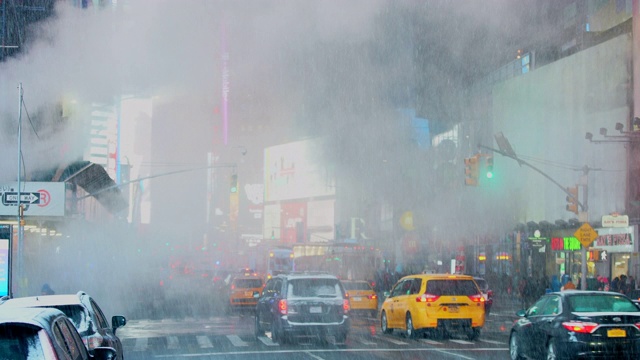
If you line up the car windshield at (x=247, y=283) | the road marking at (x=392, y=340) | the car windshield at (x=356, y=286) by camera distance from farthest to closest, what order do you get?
1. the car windshield at (x=247, y=283)
2. the car windshield at (x=356, y=286)
3. the road marking at (x=392, y=340)

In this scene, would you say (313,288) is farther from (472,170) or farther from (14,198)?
(472,170)

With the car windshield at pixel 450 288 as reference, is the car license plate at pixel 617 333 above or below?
below

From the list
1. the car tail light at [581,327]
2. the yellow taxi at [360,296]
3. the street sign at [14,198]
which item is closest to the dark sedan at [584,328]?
the car tail light at [581,327]

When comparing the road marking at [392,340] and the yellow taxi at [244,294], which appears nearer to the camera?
the road marking at [392,340]

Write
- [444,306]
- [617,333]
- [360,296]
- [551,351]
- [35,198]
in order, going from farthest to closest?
[360,296], [35,198], [444,306], [551,351], [617,333]

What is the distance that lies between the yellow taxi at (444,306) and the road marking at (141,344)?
6558 mm

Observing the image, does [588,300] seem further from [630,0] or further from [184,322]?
[630,0]

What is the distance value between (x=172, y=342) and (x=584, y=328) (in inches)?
418

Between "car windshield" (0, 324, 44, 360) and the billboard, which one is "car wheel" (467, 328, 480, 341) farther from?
"car windshield" (0, 324, 44, 360)

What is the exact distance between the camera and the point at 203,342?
20.6 meters

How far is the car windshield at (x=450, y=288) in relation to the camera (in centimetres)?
2092

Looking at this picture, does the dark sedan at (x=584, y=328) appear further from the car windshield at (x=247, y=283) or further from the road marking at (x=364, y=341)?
the car windshield at (x=247, y=283)

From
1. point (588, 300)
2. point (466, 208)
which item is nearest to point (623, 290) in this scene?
point (588, 300)

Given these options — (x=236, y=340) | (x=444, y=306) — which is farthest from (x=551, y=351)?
(x=236, y=340)
